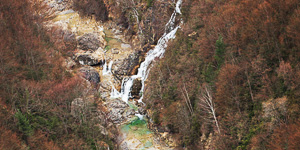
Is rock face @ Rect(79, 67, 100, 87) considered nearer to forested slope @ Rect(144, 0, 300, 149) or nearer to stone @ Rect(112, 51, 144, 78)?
stone @ Rect(112, 51, 144, 78)

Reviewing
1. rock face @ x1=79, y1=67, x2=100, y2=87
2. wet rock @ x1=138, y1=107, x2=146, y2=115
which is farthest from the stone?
wet rock @ x1=138, y1=107, x2=146, y2=115

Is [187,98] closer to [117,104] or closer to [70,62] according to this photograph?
[117,104]

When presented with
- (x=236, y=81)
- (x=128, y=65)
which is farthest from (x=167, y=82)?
(x=236, y=81)

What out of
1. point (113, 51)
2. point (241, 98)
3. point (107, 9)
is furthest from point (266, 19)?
point (107, 9)

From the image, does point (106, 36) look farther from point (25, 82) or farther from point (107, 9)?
point (25, 82)

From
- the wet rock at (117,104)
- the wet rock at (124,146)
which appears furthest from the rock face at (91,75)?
the wet rock at (124,146)

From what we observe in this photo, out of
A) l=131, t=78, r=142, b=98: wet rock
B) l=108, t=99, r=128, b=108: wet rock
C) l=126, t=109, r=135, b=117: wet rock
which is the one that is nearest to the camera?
l=126, t=109, r=135, b=117: wet rock
